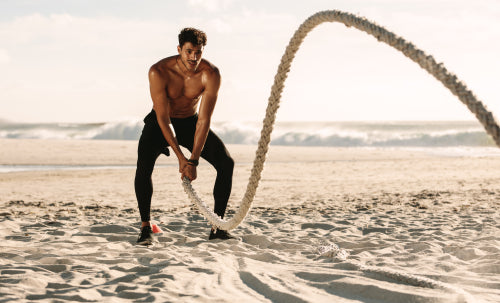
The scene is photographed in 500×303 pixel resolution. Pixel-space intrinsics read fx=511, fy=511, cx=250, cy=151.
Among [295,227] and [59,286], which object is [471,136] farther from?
[59,286]

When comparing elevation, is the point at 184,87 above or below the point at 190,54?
below

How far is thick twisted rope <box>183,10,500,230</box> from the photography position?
7.28 ft

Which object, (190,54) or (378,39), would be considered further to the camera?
(190,54)

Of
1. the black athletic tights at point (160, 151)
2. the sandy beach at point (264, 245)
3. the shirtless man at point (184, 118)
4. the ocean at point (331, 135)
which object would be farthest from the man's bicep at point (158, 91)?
the ocean at point (331, 135)

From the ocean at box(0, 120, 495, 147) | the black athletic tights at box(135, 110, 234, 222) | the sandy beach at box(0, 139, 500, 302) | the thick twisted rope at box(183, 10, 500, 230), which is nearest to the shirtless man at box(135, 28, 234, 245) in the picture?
the black athletic tights at box(135, 110, 234, 222)

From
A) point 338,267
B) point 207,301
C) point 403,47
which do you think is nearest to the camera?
point 403,47

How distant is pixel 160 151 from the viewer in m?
4.58

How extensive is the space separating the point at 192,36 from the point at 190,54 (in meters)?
0.16

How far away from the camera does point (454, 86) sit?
2301mm

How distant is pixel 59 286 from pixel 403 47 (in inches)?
94.7

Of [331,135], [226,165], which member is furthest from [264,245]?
[331,135]

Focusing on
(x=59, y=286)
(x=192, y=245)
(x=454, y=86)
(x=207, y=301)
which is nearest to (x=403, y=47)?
(x=454, y=86)

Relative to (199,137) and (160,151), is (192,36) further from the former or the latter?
(160,151)

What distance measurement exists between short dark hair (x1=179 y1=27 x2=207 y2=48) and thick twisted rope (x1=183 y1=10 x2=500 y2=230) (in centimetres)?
69
